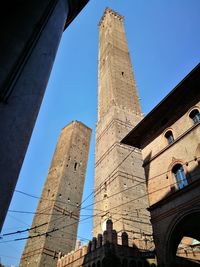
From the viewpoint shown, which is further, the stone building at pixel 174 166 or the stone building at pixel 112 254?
the stone building at pixel 112 254

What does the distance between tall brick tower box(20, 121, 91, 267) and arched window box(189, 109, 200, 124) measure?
38.1 ft

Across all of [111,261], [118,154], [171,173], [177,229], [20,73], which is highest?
[118,154]

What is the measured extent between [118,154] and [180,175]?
39.2 ft

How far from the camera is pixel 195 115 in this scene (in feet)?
28.0

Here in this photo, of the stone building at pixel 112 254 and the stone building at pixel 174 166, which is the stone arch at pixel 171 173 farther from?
the stone building at pixel 112 254

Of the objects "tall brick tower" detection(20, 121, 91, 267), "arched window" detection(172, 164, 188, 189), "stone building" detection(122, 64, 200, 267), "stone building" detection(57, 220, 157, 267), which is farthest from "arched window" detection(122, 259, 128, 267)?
"tall brick tower" detection(20, 121, 91, 267)

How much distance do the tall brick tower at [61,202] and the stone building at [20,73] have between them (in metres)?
14.8

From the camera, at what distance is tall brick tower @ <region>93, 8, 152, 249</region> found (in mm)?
16500

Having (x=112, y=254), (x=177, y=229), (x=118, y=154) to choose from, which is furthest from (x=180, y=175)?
(x=118, y=154)

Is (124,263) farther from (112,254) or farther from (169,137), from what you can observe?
(169,137)

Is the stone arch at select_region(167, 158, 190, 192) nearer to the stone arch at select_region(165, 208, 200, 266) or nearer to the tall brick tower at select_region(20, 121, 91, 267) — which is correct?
the stone arch at select_region(165, 208, 200, 266)

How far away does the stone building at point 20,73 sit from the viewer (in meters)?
1.45

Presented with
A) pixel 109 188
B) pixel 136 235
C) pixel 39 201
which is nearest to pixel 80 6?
pixel 136 235

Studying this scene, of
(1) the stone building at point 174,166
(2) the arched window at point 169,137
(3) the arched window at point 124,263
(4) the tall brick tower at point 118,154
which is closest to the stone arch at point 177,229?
(1) the stone building at point 174,166
